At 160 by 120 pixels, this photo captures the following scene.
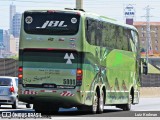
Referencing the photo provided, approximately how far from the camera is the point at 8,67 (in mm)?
47938

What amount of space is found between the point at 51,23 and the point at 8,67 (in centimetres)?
2238

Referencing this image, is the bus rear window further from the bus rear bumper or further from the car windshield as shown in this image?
the car windshield

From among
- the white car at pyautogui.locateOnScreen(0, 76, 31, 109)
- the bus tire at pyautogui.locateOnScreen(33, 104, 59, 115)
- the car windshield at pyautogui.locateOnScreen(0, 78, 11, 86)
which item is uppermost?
the car windshield at pyautogui.locateOnScreen(0, 78, 11, 86)

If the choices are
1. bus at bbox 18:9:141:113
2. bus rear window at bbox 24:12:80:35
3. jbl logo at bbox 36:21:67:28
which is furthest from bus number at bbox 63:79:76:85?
jbl logo at bbox 36:21:67:28

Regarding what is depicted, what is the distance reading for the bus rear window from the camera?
25.9 meters

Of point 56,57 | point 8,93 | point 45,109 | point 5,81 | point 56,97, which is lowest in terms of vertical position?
point 45,109

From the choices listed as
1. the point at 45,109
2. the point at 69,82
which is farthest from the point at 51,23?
the point at 45,109

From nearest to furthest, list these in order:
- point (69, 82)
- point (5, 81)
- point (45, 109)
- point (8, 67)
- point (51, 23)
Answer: point (69, 82), point (51, 23), point (45, 109), point (5, 81), point (8, 67)

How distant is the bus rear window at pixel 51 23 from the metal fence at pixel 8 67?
21445mm

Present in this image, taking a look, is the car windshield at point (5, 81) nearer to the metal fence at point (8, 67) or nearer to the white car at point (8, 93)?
the white car at point (8, 93)

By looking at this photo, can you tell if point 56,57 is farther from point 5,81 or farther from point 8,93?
point 5,81

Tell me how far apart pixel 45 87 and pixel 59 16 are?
8.50 ft

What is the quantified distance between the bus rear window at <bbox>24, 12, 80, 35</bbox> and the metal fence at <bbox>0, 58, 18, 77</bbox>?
21445mm

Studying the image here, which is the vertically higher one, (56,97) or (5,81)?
(5,81)
